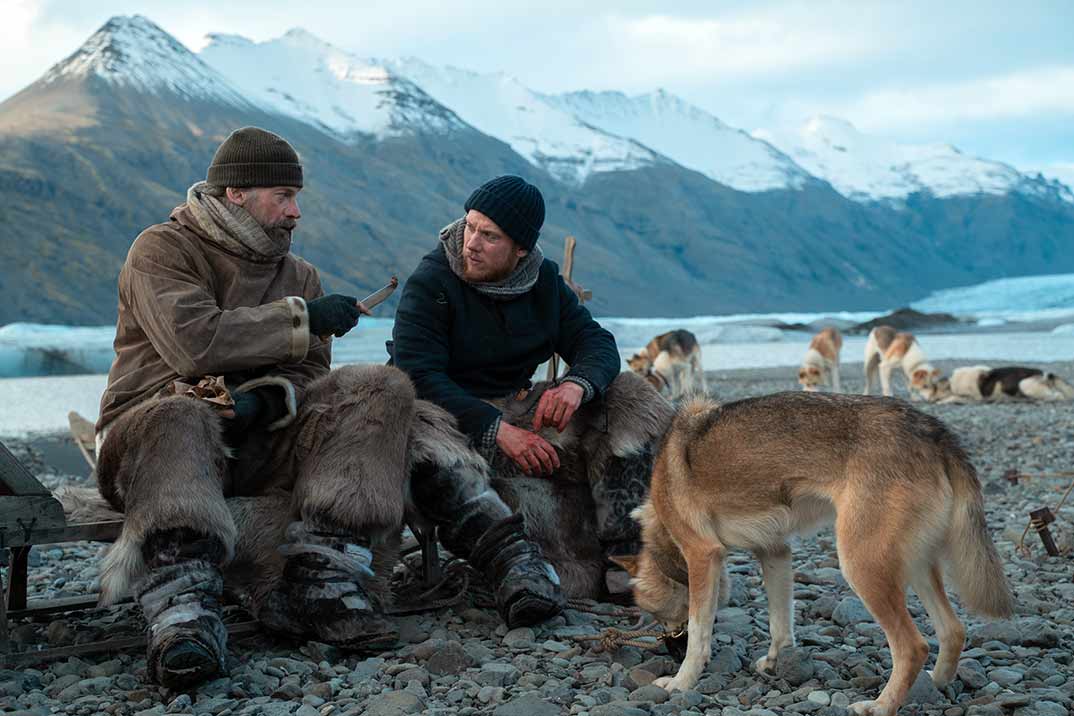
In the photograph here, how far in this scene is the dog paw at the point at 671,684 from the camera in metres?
4.08

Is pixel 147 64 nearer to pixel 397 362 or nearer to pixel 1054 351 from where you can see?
pixel 1054 351

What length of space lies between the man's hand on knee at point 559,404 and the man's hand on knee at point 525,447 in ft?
0.36

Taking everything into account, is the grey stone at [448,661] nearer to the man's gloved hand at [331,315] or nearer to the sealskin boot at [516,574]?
the sealskin boot at [516,574]

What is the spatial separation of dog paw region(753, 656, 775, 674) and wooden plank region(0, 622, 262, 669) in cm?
208

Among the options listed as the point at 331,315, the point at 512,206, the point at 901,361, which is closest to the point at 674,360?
the point at 901,361

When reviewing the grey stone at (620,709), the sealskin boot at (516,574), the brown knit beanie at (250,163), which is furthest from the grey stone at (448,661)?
the brown knit beanie at (250,163)

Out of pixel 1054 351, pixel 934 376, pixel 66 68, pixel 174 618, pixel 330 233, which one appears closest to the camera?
pixel 174 618

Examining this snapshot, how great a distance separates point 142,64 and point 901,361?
146364mm

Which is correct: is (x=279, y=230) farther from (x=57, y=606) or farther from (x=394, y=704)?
(x=394, y=704)

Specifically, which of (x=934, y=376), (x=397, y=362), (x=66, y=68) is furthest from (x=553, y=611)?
(x=66, y=68)

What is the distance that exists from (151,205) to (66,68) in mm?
49118

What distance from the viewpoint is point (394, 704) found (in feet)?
13.0

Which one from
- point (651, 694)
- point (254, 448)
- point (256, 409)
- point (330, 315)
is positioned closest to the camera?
point (651, 694)

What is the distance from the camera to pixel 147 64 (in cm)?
15075
